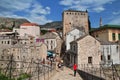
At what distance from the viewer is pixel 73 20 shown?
50.3 meters

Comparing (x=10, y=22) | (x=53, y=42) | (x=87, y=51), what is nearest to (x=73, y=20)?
(x=53, y=42)

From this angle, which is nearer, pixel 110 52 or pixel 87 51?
pixel 87 51

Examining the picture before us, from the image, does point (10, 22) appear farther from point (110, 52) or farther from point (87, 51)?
point (87, 51)

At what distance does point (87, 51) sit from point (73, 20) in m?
17.9

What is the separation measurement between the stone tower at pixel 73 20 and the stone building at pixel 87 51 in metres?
15.5

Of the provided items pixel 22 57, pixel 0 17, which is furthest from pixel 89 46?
pixel 0 17

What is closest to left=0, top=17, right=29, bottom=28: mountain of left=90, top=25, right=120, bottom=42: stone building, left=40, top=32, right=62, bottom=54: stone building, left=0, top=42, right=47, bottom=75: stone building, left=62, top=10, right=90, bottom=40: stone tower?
left=40, top=32, right=62, bottom=54: stone building

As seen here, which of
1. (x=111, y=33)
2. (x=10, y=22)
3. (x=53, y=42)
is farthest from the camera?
(x=10, y=22)

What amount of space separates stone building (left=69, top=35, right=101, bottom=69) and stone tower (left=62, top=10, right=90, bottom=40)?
15512mm

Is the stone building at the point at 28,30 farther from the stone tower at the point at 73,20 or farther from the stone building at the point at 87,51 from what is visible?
the stone building at the point at 87,51

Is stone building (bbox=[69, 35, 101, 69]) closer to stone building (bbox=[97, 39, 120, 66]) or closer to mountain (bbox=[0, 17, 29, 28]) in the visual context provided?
stone building (bbox=[97, 39, 120, 66])

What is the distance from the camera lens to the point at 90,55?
111 feet

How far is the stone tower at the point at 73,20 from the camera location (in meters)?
49.4

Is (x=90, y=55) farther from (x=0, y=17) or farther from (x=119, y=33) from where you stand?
(x=0, y=17)
